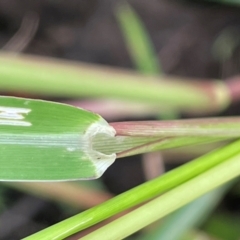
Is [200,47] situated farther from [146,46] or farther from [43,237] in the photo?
[43,237]

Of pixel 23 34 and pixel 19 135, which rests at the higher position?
pixel 23 34

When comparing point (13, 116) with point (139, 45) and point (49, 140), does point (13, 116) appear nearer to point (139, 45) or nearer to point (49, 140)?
point (49, 140)

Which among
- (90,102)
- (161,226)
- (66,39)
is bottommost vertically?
(161,226)

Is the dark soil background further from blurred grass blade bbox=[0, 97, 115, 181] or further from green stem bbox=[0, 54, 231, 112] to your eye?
blurred grass blade bbox=[0, 97, 115, 181]

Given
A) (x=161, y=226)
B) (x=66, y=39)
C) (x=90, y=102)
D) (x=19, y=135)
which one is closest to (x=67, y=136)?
(x=19, y=135)

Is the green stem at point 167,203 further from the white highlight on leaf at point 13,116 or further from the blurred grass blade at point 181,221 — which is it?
the blurred grass blade at point 181,221

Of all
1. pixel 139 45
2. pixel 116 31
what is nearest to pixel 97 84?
pixel 139 45
